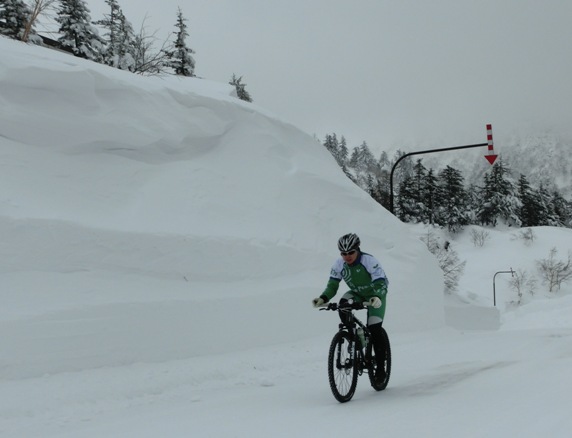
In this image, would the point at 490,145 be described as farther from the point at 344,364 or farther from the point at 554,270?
the point at 554,270

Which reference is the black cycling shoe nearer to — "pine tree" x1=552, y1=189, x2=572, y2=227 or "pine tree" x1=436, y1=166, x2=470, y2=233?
"pine tree" x1=436, y1=166, x2=470, y2=233

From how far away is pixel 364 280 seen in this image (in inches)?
240

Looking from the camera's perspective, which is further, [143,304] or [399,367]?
[399,367]

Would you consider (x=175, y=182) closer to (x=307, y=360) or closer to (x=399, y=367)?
(x=307, y=360)

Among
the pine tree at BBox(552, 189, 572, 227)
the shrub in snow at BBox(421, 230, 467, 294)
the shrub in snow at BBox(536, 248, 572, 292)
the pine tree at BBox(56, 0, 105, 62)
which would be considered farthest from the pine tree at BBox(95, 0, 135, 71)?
the pine tree at BBox(552, 189, 572, 227)

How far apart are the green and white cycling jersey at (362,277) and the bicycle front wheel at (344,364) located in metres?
0.54

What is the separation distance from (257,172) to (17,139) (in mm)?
5007

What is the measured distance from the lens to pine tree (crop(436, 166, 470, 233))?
80438 mm

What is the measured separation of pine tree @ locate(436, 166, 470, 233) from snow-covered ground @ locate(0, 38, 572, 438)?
70795mm

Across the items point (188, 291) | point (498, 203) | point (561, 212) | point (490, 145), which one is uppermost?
point (498, 203)

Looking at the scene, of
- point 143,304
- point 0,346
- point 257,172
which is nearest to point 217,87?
point 257,172

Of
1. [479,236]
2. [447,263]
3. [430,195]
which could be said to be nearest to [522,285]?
[479,236]

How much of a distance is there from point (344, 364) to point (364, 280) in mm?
1063

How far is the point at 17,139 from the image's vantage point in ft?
26.1
